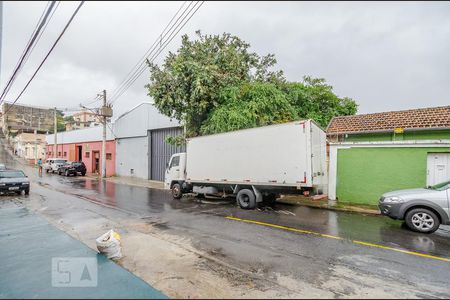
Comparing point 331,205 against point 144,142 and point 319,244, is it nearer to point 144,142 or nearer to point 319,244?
point 319,244

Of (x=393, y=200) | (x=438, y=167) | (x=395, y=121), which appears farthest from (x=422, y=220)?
(x=395, y=121)

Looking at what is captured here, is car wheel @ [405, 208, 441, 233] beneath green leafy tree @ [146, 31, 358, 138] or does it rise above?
beneath

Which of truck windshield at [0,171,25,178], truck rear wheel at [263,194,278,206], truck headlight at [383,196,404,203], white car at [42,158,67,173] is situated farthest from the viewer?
white car at [42,158,67,173]

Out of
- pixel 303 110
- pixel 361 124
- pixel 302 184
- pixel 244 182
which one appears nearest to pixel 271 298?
pixel 302 184

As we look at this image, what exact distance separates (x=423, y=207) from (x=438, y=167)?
166 inches

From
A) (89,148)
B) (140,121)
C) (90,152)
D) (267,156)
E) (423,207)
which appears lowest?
(423,207)

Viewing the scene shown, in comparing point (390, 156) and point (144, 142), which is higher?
point (144, 142)

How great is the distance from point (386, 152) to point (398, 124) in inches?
135

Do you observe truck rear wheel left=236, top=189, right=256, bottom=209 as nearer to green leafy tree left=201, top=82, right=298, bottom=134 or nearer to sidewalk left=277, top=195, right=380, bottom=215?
sidewalk left=277, top=195, right=380, bottom=215

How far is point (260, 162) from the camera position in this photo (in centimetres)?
1124

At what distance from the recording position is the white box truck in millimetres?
10180

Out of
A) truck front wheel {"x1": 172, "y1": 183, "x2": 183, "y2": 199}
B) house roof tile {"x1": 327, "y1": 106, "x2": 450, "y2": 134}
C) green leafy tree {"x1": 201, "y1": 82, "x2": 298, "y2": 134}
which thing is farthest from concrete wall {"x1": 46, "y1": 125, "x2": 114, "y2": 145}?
house roof tile {"x1": 327, "y1": 106, "x2": 450, "y2": 134}

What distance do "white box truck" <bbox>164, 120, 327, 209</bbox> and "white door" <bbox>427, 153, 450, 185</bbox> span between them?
154 inches

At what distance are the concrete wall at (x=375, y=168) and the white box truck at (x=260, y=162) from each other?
1.43 m
